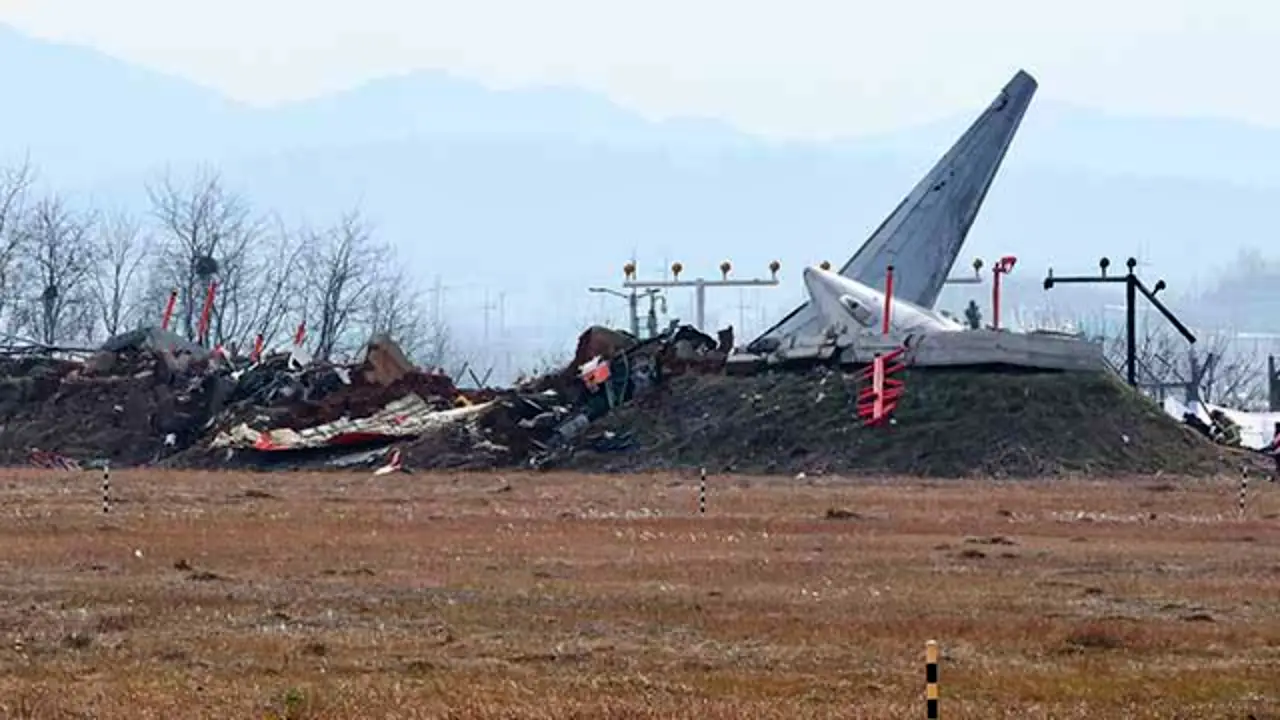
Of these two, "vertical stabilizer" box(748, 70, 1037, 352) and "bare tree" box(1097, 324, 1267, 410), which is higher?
"vertical stabilizer" box(748, 70, 1037, 352)

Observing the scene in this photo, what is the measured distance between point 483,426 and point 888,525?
2437 centimetres

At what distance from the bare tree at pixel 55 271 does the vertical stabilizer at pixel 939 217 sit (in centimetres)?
4515

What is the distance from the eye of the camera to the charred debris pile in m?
57.4

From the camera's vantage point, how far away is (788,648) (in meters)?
21.6

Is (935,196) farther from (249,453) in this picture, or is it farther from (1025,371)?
(249,453)

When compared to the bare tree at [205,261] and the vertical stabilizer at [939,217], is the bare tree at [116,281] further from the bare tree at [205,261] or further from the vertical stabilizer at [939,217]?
the vertical stabilizer at [939,217]

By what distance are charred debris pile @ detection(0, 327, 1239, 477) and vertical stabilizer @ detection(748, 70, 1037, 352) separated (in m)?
9.22

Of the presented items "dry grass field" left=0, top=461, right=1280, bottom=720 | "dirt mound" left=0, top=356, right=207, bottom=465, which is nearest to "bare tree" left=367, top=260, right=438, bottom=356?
"dirt mound" left=0, top=356, right=207, bottom=465

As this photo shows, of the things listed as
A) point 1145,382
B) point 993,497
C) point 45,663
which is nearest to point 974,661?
point 45,663

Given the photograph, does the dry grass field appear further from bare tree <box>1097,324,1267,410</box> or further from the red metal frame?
bare tree <box>1097,324,1267,410</box>

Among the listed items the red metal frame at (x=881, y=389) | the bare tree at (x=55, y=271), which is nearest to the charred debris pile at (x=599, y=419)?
the red metal frame at (x=881, y=389)

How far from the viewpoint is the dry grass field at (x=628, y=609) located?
1853cm

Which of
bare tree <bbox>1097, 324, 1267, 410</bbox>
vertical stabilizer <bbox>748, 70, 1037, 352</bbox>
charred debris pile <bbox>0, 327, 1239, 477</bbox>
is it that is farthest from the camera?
bare tree <bbox>1097, 324, 1267, 410</bbox>

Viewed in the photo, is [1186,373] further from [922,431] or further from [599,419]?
[922,431]
